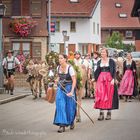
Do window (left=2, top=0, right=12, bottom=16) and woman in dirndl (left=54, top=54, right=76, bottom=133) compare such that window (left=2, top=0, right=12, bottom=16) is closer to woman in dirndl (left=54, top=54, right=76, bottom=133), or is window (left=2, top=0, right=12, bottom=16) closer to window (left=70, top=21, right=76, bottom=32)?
window (left=70, top=21, right=76, bottom=32)

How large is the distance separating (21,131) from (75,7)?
5985cm

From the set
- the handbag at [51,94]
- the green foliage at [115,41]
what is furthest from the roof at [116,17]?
the handbag at [51,94]

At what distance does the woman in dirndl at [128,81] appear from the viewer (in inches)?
946

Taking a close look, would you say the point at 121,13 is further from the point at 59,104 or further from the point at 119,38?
the point at 59,104

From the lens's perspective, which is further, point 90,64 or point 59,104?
point 90,64

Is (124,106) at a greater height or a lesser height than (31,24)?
lesser

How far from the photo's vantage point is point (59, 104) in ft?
47.0

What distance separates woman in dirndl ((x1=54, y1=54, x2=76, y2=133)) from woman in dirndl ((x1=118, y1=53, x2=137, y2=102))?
9476 mm

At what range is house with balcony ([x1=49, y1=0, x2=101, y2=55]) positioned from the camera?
73312mm

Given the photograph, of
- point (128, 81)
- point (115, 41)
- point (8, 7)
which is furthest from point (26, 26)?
point (115, 41)

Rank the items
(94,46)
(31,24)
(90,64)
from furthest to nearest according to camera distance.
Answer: (94,46) < (31,24) < (90,64)

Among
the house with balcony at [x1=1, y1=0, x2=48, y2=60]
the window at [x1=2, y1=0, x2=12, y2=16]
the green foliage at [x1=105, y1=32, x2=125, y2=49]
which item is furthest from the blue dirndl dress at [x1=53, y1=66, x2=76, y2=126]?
the green foliage at [x1=105, y1=32, x2=125, y2=49]

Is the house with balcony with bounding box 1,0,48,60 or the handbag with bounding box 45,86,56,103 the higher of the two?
the house with balcony with bounding box 1,0,48,60

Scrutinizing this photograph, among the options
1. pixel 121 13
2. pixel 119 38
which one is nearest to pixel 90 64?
pixel 119 38
